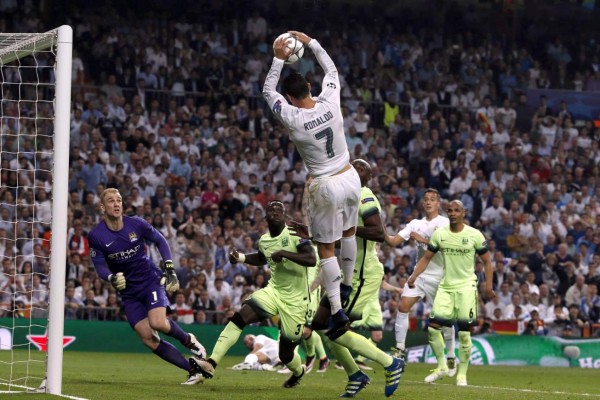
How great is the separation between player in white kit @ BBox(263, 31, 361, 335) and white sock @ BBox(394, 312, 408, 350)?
620 cm

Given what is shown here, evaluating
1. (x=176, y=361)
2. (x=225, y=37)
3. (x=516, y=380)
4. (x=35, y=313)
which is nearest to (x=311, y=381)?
(x=176, y=361)

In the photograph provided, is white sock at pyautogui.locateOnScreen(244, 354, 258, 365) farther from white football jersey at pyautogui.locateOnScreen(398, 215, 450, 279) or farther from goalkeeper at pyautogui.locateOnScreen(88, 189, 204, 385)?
goalkeeper at pyautogui.locateOnScreen(88, 189, 204, 385)

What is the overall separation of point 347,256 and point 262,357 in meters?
7.72

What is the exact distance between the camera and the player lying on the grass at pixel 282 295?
13.8m

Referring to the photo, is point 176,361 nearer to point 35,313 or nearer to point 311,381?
point 311,381

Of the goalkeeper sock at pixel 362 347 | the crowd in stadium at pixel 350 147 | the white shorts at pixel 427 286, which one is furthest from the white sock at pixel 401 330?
the crowd in stadium at pixel 350 147

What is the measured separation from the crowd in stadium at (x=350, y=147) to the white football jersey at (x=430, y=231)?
5955mm

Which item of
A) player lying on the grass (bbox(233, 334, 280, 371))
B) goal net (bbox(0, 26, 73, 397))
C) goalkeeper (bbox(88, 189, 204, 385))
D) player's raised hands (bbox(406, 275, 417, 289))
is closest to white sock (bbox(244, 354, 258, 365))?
player lying on the grass (bbox(233, 334, 280, 371))

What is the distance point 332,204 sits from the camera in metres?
10.8

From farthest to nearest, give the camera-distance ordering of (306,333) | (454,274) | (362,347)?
(454,274) < (306,333) < (362,347)

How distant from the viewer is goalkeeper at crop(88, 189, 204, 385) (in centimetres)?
1323

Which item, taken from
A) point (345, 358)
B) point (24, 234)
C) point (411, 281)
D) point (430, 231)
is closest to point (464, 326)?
point (411, 281)

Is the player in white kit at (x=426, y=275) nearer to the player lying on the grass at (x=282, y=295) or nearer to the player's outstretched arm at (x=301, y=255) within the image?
the player lying on the grass at (x=282, y=295)

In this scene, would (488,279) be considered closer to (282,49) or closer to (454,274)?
(454,274)
